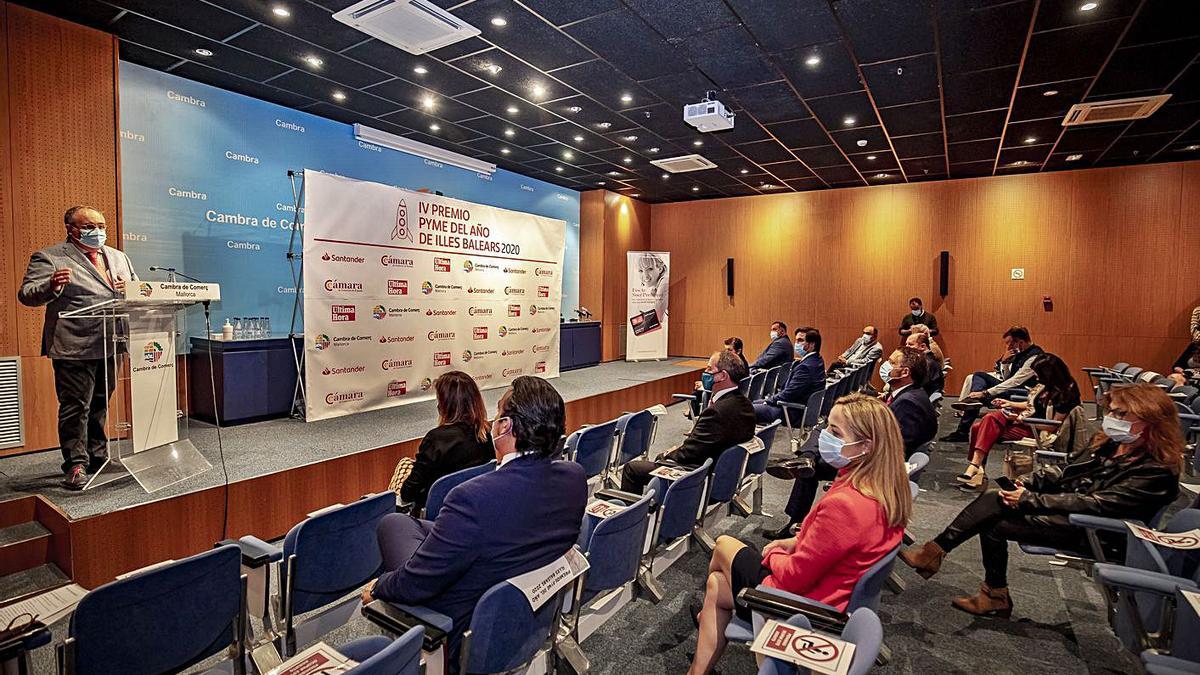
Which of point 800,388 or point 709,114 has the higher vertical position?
point 709,114

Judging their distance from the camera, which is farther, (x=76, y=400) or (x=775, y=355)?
(x=775, y=355)

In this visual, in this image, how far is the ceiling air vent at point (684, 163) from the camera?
28.4 ft

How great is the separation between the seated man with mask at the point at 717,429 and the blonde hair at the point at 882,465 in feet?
4.32

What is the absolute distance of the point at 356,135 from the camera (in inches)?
284

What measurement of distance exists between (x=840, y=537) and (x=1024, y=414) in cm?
408

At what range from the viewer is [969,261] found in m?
9.71

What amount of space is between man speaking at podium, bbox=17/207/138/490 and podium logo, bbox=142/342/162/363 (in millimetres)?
185

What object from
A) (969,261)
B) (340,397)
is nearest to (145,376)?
(340,397)

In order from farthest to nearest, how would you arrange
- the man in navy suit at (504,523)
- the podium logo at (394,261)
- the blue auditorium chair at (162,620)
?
the podium logo at (394,261), the man in navy suit at (504,523), the blue auditorium chair at (162,620)

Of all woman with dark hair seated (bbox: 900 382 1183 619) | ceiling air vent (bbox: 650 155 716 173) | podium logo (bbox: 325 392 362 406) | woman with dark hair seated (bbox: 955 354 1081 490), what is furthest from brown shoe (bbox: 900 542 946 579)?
ceiling air vent (bbox: 650 155 716 173)

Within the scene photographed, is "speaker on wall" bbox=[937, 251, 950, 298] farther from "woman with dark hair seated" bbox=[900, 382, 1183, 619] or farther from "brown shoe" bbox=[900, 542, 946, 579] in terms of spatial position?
"brown shoe" bbox=[900, 542, 946, 579]

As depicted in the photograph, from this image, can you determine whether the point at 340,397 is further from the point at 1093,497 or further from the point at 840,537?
the point at 1093,497

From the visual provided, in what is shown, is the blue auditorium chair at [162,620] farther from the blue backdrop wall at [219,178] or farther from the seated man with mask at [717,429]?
the blue backdrop wall at [219,178]

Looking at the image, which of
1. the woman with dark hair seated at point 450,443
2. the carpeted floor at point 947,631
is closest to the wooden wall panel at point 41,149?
the carpeted floor at point 947,631
